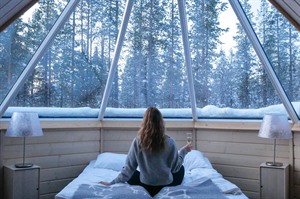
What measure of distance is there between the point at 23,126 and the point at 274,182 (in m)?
2.93

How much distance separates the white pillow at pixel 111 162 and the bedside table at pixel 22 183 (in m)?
0.77

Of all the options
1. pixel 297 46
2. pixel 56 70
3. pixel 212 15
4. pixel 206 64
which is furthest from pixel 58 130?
pixel 297 46

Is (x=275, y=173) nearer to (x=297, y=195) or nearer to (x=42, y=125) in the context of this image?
(x=297, y=195)

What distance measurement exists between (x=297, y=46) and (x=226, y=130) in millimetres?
1490

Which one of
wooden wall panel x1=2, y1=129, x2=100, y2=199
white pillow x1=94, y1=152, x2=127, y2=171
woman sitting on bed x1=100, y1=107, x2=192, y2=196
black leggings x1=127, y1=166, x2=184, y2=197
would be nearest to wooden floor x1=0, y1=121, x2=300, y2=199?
wooden wall panel x1=2, y1=129, x2=100, y2=199

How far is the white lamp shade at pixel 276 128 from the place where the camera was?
3698 millimetres

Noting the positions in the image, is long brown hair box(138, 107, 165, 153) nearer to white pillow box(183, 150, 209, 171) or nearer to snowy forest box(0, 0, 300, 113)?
white pillow box(183, 150, 209, 171)

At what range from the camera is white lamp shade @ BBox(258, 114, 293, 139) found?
370 centimetres

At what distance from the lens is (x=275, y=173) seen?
371 centimetres

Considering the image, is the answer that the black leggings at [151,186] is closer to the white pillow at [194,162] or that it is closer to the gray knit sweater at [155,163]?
the gray knit sweater at [155,163]

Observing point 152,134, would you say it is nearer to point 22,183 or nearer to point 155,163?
point 155,163

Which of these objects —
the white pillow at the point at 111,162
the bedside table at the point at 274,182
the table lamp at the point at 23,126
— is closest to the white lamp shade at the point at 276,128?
the bedside table at the point at 274,182

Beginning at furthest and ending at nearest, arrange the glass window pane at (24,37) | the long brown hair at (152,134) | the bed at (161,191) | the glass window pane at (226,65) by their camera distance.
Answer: the glass window pane at (226,65), the glass window pane at (24,37), the long brown hair at (152,134), the bed at (161,191)

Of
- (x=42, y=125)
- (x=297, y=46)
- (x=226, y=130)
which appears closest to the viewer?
(x=297, y=46)
